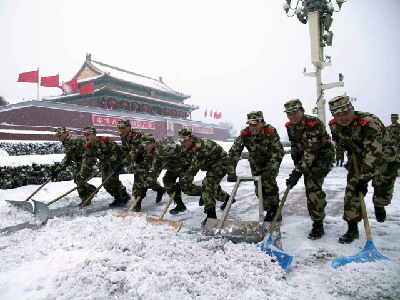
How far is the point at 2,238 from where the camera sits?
311cm

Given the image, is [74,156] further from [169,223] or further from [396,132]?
[396,132]

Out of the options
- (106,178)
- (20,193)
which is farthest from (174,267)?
(20,193)

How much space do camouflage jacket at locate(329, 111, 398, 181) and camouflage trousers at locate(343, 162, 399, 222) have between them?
100 millimetres

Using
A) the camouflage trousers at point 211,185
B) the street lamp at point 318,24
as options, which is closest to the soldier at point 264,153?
the camouflage trousers at point 211,185

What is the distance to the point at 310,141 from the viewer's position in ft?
10.1

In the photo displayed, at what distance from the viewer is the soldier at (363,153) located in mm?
2607

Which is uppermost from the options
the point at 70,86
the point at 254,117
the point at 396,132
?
the point at 70,86

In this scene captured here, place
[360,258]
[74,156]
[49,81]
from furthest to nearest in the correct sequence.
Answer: [49,81] → [74,156] → [360,258]

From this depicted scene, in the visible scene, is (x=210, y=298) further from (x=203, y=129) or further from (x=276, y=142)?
(x=203, y=129)

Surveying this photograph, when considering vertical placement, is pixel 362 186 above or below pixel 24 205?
above

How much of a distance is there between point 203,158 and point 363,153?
6.03 feet

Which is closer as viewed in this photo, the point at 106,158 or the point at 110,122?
the point at 106,158

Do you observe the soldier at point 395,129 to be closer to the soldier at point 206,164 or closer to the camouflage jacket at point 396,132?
the camouflage jacket at point 396,132

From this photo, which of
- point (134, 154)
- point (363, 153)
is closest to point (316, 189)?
point (363, 153)
